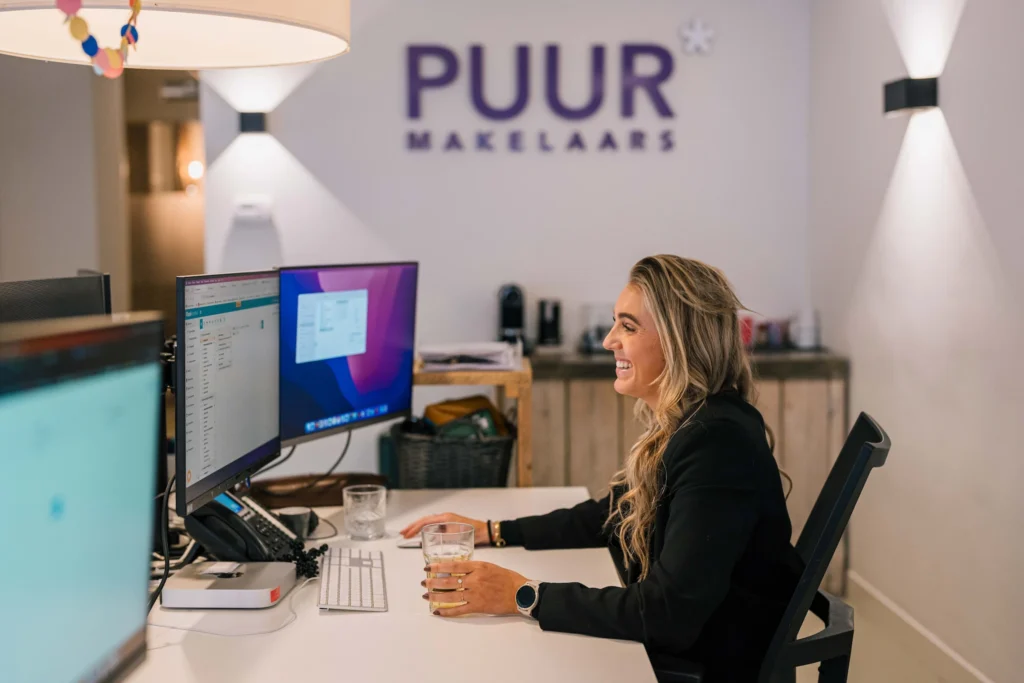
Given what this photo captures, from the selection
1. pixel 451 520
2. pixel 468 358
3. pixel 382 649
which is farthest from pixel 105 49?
pixel 468 358

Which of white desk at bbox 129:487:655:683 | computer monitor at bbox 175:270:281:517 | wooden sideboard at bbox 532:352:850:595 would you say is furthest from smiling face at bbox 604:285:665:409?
wooden sideboard at bbox 532:352:850:595

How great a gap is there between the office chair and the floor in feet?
4.81

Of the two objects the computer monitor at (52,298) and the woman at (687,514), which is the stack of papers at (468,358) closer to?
the woman at (687,514)

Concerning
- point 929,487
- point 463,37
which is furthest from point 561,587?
point 463,37

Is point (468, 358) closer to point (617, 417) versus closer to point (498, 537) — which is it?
point (498, 537)

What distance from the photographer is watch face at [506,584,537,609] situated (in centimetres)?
176

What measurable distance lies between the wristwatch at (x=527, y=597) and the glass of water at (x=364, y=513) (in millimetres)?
575

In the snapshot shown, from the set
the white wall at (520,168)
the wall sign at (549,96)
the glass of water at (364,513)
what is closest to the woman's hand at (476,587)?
the glass of water at (364,513)

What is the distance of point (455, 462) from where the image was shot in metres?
2.86

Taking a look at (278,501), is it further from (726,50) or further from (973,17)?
(726,50)

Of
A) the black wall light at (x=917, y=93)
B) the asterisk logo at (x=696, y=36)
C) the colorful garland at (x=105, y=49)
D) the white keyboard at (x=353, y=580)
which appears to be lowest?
the white keyboard at (x=353, y=580)

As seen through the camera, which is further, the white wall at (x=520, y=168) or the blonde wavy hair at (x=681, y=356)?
the white wall at (x=520, y=168)

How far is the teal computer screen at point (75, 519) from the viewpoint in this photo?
28.5 inches

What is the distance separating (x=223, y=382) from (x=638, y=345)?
783mm
